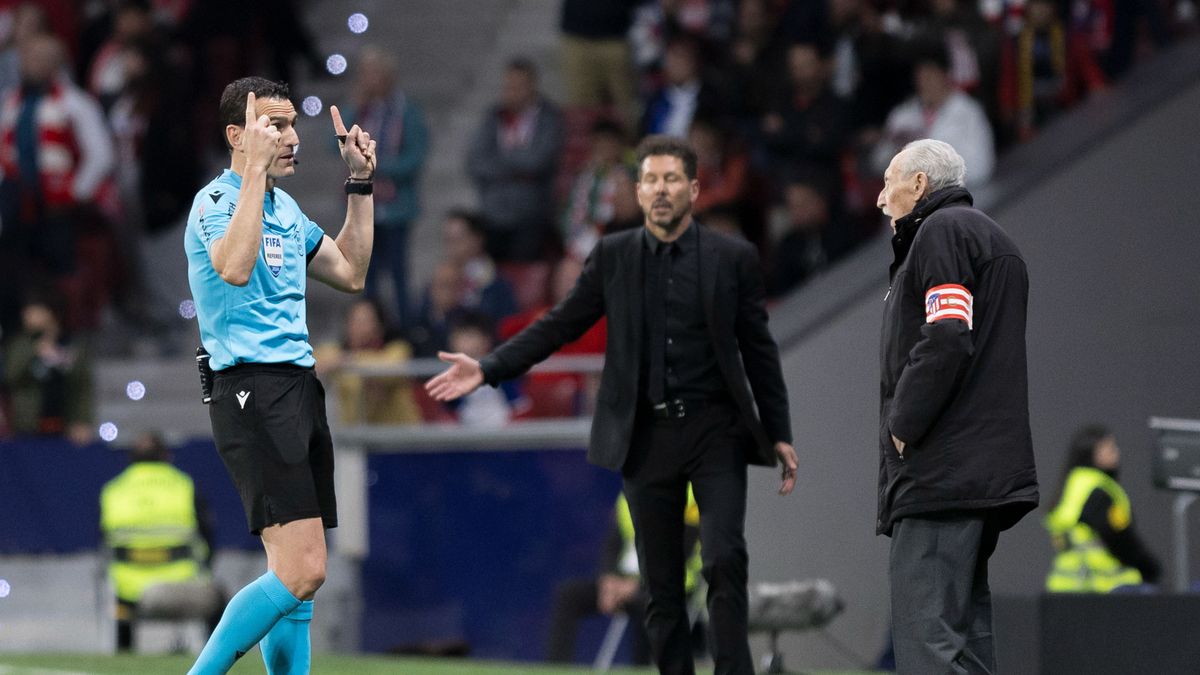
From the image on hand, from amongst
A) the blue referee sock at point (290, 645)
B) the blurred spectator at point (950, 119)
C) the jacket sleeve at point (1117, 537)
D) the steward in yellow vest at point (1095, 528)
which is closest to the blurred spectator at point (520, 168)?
the blurred spectator at point (950, 119)

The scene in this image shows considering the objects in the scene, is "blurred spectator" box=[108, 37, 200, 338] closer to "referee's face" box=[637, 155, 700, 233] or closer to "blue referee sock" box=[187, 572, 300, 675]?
"referee's face" box=[637, 155, 700, 233]

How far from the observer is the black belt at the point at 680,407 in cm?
805

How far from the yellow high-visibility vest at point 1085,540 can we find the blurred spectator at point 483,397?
140 inches

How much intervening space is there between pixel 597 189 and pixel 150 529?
12.4ft

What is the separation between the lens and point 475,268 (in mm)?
14547

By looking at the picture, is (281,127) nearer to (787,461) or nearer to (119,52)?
(787,461)

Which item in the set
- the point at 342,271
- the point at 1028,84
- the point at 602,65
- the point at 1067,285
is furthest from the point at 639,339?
the point at 602,65

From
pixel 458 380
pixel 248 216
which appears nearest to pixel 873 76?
pixel 458 380

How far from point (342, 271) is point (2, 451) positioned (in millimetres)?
7746

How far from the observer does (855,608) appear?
1245 cm

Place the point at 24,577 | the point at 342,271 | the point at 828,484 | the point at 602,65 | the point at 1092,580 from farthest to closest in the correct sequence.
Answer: the point at 602,65, the point at 24,577, the point at 828,484, the point at 1092,580, the point at 342,271

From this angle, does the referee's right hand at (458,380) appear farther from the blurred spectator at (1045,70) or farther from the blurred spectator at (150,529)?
the blurred spectator at (1045,70)

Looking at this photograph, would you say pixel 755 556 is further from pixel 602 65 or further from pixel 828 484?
pixel 602 65

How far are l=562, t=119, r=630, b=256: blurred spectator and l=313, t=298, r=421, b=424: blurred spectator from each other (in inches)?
57.5
